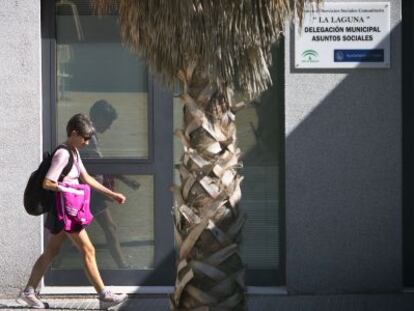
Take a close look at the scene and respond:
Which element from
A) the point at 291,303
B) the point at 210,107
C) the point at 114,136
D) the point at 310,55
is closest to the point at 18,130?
the point at 114,136

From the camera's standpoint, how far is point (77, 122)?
8445 mm

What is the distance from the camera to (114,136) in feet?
32.0

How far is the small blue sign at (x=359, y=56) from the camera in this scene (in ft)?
31.0

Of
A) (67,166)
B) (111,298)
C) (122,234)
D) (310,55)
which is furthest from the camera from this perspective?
(122,234)

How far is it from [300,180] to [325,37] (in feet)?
4.49

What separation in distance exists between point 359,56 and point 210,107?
3517 millimetres

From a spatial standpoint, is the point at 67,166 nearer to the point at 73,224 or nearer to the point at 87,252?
the point at 73,224

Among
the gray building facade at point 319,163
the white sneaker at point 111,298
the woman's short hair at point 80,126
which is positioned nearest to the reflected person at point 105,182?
the gray building facade at point 319,163

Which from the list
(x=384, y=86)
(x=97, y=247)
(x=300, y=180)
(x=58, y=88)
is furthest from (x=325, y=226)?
(x=58, y=88)

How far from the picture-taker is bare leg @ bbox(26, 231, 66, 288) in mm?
8719

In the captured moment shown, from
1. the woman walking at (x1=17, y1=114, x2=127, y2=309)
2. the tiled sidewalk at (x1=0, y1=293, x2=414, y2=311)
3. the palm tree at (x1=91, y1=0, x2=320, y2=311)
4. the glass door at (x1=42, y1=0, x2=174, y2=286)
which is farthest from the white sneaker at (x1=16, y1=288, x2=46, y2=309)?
the palm tree at (x1=91, y1=0, x2=320, y2=311)

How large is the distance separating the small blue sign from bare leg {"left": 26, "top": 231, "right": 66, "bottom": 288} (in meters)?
3.07

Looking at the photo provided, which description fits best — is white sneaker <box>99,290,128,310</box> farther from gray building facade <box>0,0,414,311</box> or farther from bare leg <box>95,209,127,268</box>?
bare leg <box>95,209,127,268</box>

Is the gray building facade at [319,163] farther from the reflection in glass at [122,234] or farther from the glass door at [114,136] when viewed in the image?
the reflection in glass at [122,234]
